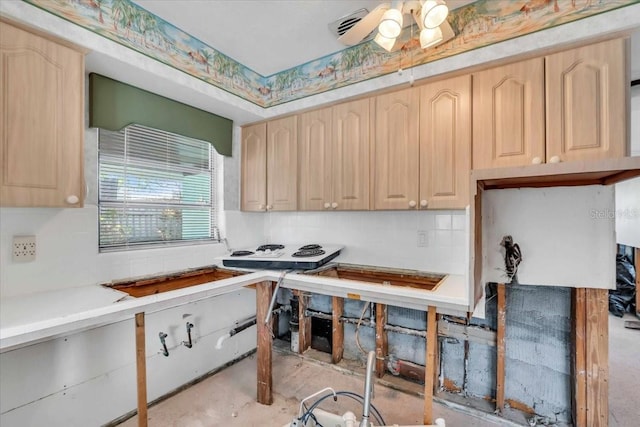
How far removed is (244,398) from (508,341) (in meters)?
1.84

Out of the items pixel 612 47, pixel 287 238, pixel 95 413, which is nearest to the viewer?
pixel 612 47

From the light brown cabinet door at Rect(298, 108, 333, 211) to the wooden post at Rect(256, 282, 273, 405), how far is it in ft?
2.46

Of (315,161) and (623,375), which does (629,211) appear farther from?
(315,161)

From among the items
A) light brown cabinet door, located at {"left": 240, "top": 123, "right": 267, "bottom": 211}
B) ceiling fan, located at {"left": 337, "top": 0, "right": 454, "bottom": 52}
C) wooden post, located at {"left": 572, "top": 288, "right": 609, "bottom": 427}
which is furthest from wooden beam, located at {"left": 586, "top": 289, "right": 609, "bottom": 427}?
light brown cabinet door, located at {"left": 240, "top": 123, "right": 267, "bottom": 211}

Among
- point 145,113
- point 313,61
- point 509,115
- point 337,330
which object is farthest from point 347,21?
point 337,330

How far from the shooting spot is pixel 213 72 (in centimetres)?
219

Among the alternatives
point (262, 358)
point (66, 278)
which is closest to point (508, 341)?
point (262, 358)

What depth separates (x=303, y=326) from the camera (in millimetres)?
2672

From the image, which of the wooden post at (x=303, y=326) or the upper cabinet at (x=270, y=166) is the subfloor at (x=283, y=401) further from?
the upper cabinet at (x=270, y=166)

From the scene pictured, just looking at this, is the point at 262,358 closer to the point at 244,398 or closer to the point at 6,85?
the point at 244,398

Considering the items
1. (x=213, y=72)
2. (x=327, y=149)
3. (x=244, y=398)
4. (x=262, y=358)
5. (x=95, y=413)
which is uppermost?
(x=213, y=72)

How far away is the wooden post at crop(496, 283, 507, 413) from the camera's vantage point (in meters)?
1.86

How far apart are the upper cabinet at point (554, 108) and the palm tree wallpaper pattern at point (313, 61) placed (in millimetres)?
203

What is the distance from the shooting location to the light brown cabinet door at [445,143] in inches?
68.9
